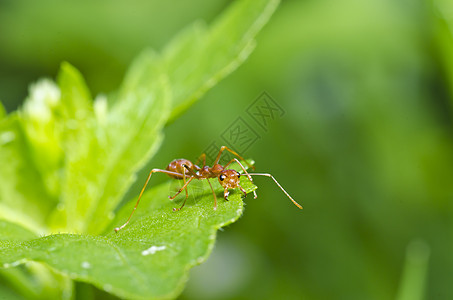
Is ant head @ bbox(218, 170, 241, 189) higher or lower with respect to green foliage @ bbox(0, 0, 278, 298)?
lower

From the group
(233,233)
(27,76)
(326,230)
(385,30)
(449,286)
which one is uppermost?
(27,76)

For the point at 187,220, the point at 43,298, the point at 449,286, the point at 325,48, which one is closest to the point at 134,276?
the point at 187,220

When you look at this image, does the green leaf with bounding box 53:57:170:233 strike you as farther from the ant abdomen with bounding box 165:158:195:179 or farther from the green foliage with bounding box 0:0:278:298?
the ant abdomen with bounding box 165:158:195:179

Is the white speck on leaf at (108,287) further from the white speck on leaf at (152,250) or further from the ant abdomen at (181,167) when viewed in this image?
the ant abdomen at (181,167)

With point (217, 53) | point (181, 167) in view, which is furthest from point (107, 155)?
point (217, 53)

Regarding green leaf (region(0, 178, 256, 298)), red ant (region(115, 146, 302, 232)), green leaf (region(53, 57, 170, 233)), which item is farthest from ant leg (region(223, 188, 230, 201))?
→ green leaf (region(53, 57, 170, 233))

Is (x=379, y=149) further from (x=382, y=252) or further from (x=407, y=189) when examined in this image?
(x=382, y=252)
